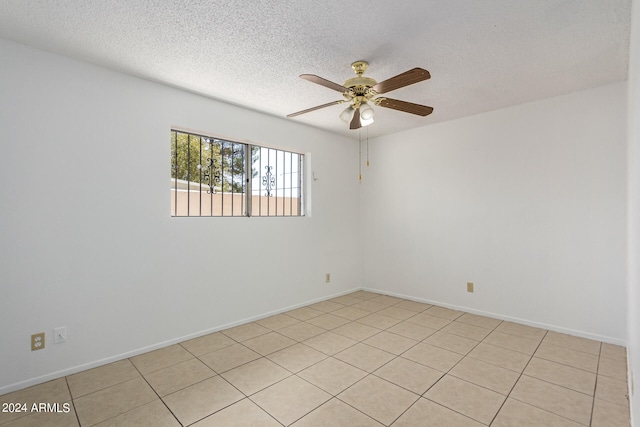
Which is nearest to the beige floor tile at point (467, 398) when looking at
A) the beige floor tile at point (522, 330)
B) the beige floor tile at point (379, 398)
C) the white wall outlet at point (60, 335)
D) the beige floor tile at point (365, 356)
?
the beige floor tile at point (379, 398)

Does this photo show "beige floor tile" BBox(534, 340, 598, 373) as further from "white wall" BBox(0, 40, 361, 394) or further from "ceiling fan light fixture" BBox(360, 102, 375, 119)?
"white wall" BBox(0, 40, 361, 394)

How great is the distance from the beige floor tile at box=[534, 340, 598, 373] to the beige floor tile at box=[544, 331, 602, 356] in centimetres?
8

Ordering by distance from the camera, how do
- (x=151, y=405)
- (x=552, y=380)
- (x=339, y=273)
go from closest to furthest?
1. (x=151, y=405)
2. (x=552, y=380)
3. (x=339, y=273)

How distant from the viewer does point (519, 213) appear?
11.4 feet

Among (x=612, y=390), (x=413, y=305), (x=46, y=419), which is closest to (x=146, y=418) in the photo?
(x=46, y=419)

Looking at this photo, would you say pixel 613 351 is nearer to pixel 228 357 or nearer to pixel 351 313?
pixel 351 313

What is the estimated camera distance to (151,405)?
201cm

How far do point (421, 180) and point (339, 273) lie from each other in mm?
1802

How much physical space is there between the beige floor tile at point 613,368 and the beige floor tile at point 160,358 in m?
3.33

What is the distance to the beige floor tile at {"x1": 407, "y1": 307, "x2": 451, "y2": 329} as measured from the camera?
11.3 feet

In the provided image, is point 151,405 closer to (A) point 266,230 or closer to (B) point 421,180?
(A) point 266,230

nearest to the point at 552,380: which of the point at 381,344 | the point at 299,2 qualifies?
the point at 381,344

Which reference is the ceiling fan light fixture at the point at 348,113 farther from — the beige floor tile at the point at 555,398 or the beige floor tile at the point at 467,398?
the beige floor tile at the point at 555,398

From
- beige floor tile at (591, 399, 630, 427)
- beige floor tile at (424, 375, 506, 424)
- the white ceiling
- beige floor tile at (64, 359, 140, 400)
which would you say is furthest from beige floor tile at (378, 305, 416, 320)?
beige floor tile at (64, 359, 140, 400)
